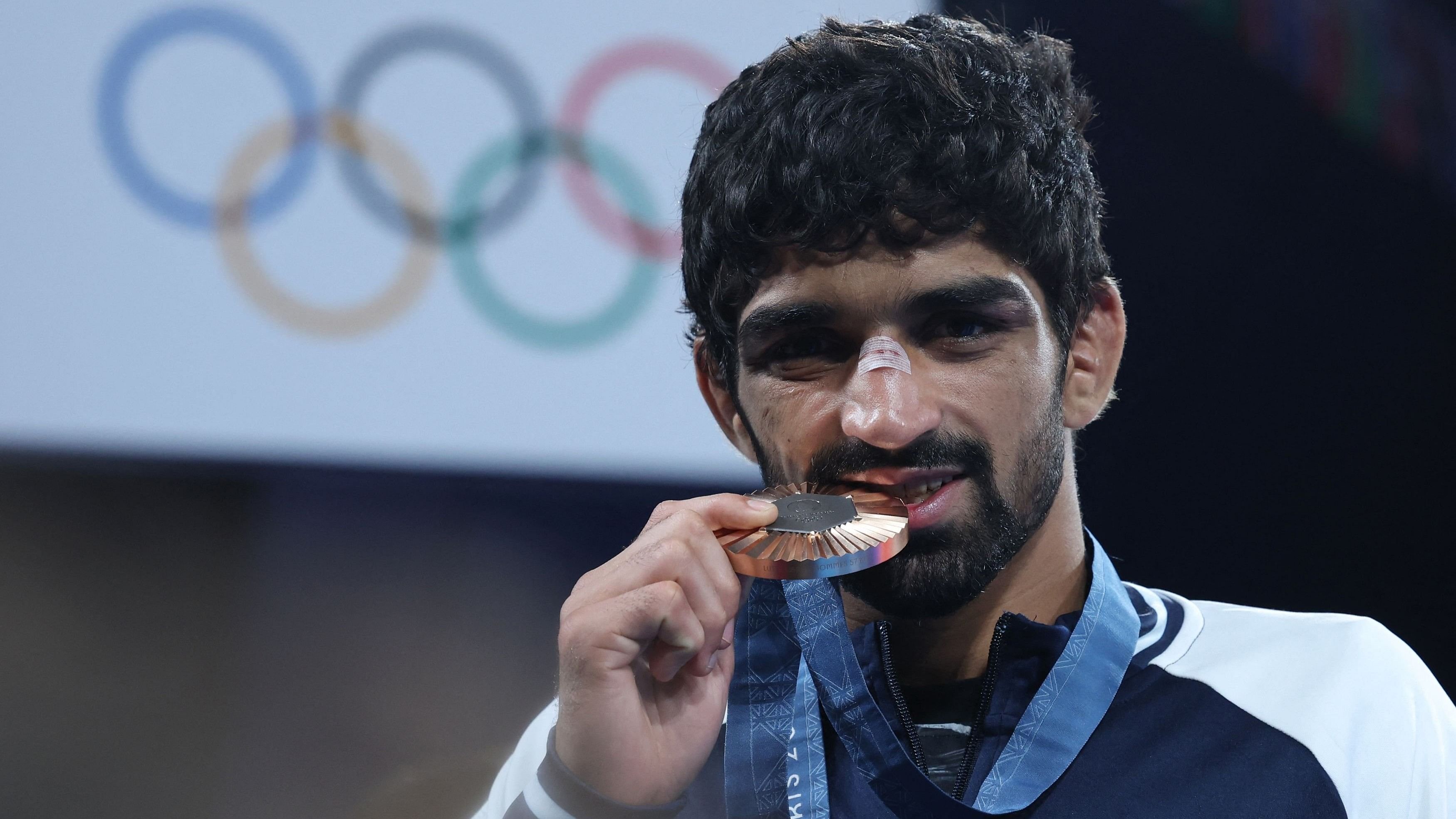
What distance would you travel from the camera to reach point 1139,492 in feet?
8.80

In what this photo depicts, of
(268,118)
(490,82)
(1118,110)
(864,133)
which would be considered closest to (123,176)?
(268,118)

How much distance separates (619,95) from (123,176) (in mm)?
1114

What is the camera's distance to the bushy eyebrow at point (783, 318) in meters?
1.64

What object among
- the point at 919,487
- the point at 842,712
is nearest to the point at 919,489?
the point at 919,487

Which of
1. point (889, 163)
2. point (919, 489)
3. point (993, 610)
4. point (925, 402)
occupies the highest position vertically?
point (889, 163)

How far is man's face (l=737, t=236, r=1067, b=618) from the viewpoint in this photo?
61.7 inches

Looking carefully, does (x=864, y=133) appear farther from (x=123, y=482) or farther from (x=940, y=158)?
(x=123, y=482)

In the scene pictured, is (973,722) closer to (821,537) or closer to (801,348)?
(821,537)

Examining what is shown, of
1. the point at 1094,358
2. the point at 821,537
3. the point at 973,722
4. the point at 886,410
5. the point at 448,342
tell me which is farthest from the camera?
the point at 448,342

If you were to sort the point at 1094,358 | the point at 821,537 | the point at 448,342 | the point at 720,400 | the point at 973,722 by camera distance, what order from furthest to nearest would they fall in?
the point at 448,342
the point at 720,400
the point at 1094,358
the point at 973,722
the point at 821,537

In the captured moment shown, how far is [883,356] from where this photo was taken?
1582 mm

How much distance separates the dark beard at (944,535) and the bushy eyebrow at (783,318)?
0.60ft

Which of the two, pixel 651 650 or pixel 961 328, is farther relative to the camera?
pixel 961 328

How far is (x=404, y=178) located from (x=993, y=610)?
1.65 m
